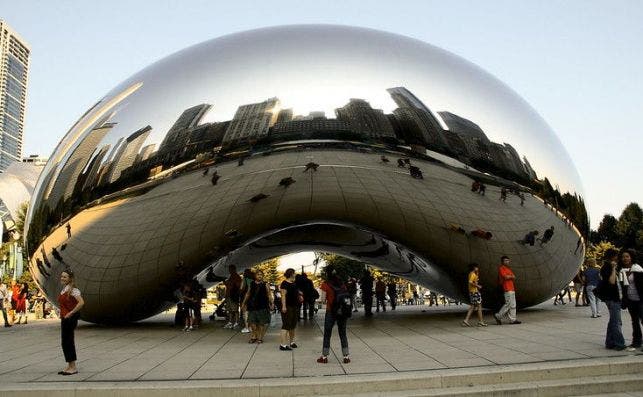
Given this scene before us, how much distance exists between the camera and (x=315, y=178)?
9055 mm

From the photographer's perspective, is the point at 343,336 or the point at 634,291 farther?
the point at 634,291

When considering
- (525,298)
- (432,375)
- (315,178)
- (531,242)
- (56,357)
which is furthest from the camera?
(525,298)

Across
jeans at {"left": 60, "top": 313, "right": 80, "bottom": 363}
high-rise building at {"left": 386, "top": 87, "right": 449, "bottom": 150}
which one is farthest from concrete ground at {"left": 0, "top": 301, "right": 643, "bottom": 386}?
high-rise building at {"left": 386, "top": 87, "right": 449, "bottom": 150}

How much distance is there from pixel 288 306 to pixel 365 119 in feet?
11.6

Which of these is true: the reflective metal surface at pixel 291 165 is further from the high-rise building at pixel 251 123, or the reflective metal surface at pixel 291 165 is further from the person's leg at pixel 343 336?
the person's leg at pixel 343 336

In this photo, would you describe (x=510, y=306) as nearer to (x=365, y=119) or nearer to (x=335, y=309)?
(x=365, y=119)

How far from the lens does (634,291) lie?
6883mm

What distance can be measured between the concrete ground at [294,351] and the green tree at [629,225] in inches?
2566

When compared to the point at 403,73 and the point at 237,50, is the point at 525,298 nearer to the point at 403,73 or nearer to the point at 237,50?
the point at 403,73

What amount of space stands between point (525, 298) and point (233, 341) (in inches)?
273

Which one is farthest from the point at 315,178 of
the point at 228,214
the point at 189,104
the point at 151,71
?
the point at 151,71

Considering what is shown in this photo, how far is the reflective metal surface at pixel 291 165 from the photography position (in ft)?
29.4

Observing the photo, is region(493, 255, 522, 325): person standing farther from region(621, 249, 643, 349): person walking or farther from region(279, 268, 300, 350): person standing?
region(279, 268, 300, 350): person standing

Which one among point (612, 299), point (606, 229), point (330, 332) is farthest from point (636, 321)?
point (606, 229)
